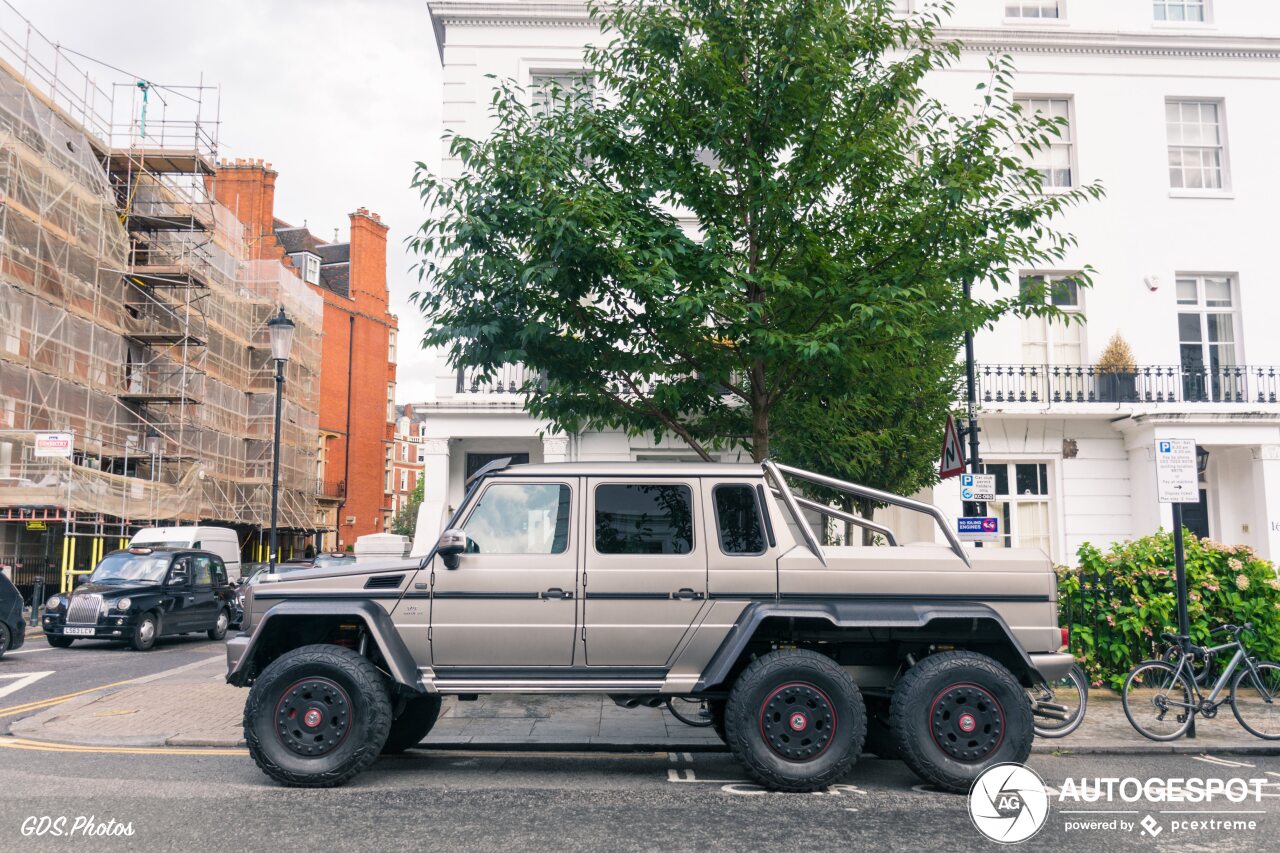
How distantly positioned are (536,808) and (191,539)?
1999 cm

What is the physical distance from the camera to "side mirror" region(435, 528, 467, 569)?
659 cm

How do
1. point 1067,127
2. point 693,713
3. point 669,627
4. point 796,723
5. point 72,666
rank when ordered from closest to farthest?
point 796,723, point 669,627, point 693,713, point 72,666, point 1067,127

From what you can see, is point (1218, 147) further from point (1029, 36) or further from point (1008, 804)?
point (1008, 804)

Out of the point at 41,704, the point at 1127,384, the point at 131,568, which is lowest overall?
the point at 41,704

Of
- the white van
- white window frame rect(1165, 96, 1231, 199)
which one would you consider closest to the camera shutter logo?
white window frame rect(1165, 96, 1231, 199)

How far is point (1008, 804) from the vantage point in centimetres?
609

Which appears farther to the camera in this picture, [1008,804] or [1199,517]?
[1199,517]

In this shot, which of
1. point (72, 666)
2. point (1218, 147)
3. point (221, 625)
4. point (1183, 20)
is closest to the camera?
point (72, 666)

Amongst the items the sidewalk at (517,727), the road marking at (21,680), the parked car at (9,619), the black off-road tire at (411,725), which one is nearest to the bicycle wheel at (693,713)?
the sidewalk at (517,727)

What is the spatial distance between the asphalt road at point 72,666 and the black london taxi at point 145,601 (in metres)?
0.36

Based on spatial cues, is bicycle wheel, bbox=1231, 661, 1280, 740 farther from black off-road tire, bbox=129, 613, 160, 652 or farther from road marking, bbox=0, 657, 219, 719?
black off-road tire, bbox=129, 613, 160, 652

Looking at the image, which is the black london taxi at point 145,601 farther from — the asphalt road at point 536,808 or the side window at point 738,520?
the side window at point 738,520

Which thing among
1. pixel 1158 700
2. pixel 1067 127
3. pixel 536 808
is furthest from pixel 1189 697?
pixel 1067 127

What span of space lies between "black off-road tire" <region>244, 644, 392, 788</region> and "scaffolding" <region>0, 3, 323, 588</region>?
20.7 metres
